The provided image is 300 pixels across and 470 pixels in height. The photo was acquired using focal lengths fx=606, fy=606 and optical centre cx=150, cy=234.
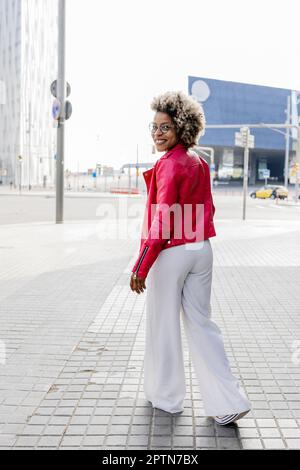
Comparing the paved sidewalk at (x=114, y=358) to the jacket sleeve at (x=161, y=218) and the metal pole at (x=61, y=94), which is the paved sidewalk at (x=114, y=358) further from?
the metal pole at (x=61, y=94)

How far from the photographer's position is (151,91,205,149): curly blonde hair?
10.8 ft

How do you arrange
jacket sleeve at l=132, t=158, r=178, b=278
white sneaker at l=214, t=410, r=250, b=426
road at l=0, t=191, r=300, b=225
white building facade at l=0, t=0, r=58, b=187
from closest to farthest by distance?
jacket sleeve at l=132, t=158, r=178, b=278 → white sneaker at l=214, t=410, r=250, b=426 → road at l=0, t=191, r=300, b=225 → white building facade at l=0, t=0, r=58, b=187

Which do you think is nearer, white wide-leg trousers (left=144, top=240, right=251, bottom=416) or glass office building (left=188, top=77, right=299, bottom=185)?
white wide-leg trousers (left=144, top=240, right=251, bottom=416)

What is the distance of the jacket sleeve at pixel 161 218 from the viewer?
3.14 meters

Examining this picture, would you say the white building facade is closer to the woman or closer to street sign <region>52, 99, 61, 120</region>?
street sign <region>52, 99, 61, 120</region>

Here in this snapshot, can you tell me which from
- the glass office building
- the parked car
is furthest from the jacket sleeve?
the glass office building

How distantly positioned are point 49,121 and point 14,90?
52.3 ft

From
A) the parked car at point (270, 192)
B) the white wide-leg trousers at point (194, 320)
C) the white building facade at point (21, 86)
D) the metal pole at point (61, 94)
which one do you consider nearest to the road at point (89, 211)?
the metal pole at point (61, 94)

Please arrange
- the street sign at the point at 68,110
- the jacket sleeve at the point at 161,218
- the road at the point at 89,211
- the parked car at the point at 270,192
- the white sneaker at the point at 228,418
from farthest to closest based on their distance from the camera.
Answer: the parked car at the point at 270,192 → the road at the point at 89,211 → the street sign at the point at 68,110 → the white sneaker at the point at 228,418 → the jacket sleeve at the point at 161,218

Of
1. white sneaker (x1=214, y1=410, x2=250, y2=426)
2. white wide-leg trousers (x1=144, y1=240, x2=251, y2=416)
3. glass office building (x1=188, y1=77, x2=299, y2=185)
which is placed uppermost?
glass office building (x1=188, y1=77, x2=299, y2=185)

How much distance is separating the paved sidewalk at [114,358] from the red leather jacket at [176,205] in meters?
0.91

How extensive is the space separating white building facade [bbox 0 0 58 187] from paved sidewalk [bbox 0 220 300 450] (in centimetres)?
6940

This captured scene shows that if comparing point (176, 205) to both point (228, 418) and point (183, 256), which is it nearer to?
point (183, 256)

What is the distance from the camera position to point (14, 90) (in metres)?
82.5
